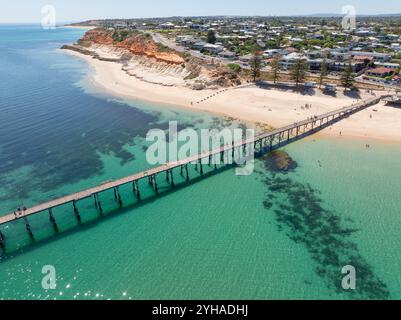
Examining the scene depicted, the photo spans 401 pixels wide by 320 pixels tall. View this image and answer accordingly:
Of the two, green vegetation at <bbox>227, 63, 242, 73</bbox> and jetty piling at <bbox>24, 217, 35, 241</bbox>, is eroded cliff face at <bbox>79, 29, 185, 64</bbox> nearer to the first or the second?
green vegetation at <bbox>227, 63, 242, 73</bbox>

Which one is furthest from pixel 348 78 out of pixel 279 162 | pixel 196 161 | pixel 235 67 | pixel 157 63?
pixel 157 63

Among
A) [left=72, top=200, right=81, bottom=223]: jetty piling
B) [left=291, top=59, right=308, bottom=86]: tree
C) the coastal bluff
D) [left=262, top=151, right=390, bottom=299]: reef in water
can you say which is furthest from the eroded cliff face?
[left=72, top=200, right=81, bottom=223]: jetty piling

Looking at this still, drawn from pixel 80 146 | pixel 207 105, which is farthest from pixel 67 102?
pixel 207 105

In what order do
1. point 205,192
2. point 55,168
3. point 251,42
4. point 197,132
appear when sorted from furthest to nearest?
point 251,42, point 197,132, point 55,168, point 205,192

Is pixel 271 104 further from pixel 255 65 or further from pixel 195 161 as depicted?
pixel 195 161

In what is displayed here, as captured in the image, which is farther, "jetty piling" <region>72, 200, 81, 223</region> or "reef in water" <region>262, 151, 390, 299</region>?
"jetty piling" <region>72, 200, 81, 223</region>
